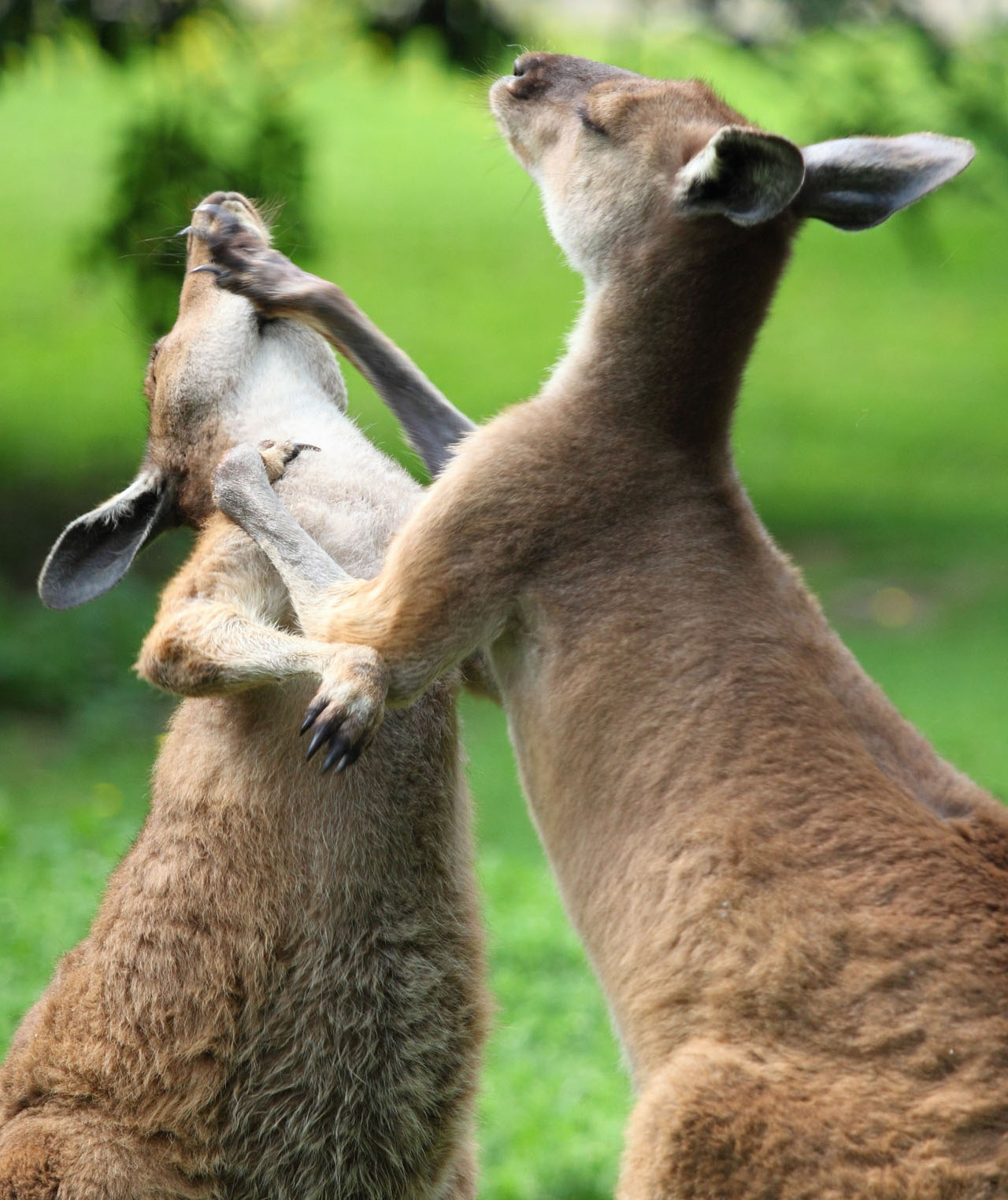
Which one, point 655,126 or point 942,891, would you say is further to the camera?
point 655,126

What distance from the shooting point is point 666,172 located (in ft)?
11.9

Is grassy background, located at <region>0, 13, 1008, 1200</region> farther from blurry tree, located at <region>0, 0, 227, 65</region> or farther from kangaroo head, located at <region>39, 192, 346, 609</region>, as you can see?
kangaroo head, located at <region>39, 192, 346, 609</region>

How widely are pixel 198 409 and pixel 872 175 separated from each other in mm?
1816

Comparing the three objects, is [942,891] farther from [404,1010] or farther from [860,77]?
[860,77]

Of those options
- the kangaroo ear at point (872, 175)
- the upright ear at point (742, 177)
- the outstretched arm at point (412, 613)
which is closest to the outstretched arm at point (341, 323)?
the outstretched arm at point (412, 613)

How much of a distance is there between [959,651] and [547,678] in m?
9.06

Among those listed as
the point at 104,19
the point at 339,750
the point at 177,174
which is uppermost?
the point at 104,19

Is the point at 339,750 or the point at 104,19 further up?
the point at 104,19

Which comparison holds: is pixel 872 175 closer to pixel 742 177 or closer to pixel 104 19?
pixel 742 177

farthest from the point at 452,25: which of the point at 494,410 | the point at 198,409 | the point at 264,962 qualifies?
the point at 264,962

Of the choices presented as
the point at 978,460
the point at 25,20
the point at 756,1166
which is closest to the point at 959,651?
the point at 978,460

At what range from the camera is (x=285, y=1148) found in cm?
384

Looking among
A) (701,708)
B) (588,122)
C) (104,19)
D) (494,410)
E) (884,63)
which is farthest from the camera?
(494,410)

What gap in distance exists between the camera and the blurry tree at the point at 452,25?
10.2 meters
